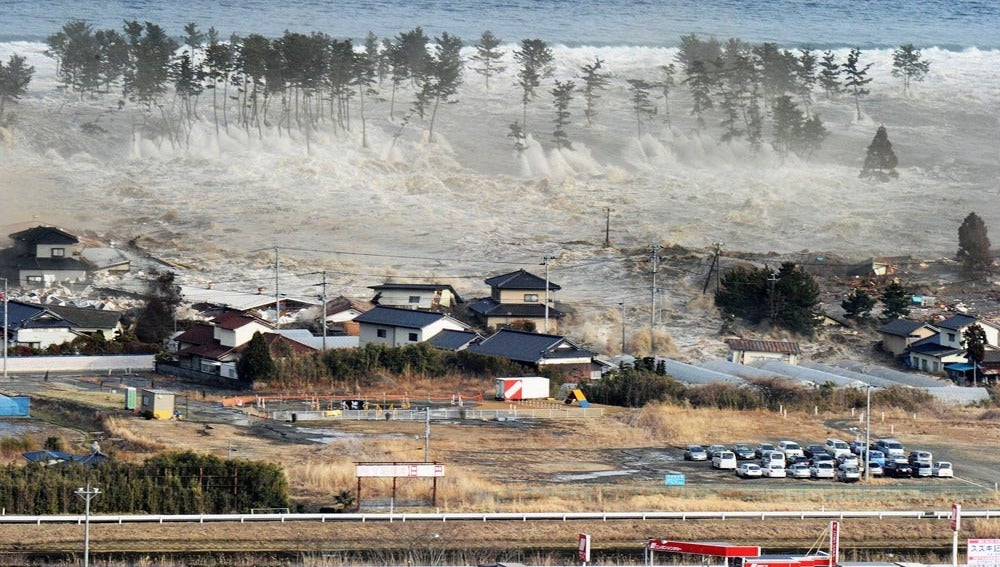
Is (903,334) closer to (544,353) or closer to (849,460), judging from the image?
(544,353)

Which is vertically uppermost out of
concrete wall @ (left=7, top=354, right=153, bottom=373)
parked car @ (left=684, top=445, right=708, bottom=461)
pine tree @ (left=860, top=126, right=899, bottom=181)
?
pine tree @ (left=860, top=126, right=899, bottom=181)

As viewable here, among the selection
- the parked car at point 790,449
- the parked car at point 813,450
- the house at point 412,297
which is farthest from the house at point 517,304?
the parked car at point 790,449

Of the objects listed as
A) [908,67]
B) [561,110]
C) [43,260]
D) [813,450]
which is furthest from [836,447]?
[908,67]

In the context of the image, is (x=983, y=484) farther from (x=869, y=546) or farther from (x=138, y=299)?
(x=138, y=299)

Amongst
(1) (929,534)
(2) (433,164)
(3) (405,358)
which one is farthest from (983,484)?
(2) (433,164)

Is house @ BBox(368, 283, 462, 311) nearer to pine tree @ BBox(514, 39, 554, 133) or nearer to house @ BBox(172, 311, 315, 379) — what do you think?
Result: house @ BBox(172, 311, 315, 379)

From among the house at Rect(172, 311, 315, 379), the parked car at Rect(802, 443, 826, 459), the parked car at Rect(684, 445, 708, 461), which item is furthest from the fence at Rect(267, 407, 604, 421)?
the house at Rect(172, 311, 315, 379)

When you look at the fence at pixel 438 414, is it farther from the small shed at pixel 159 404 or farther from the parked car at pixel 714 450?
the parked car at pixel 714 450
